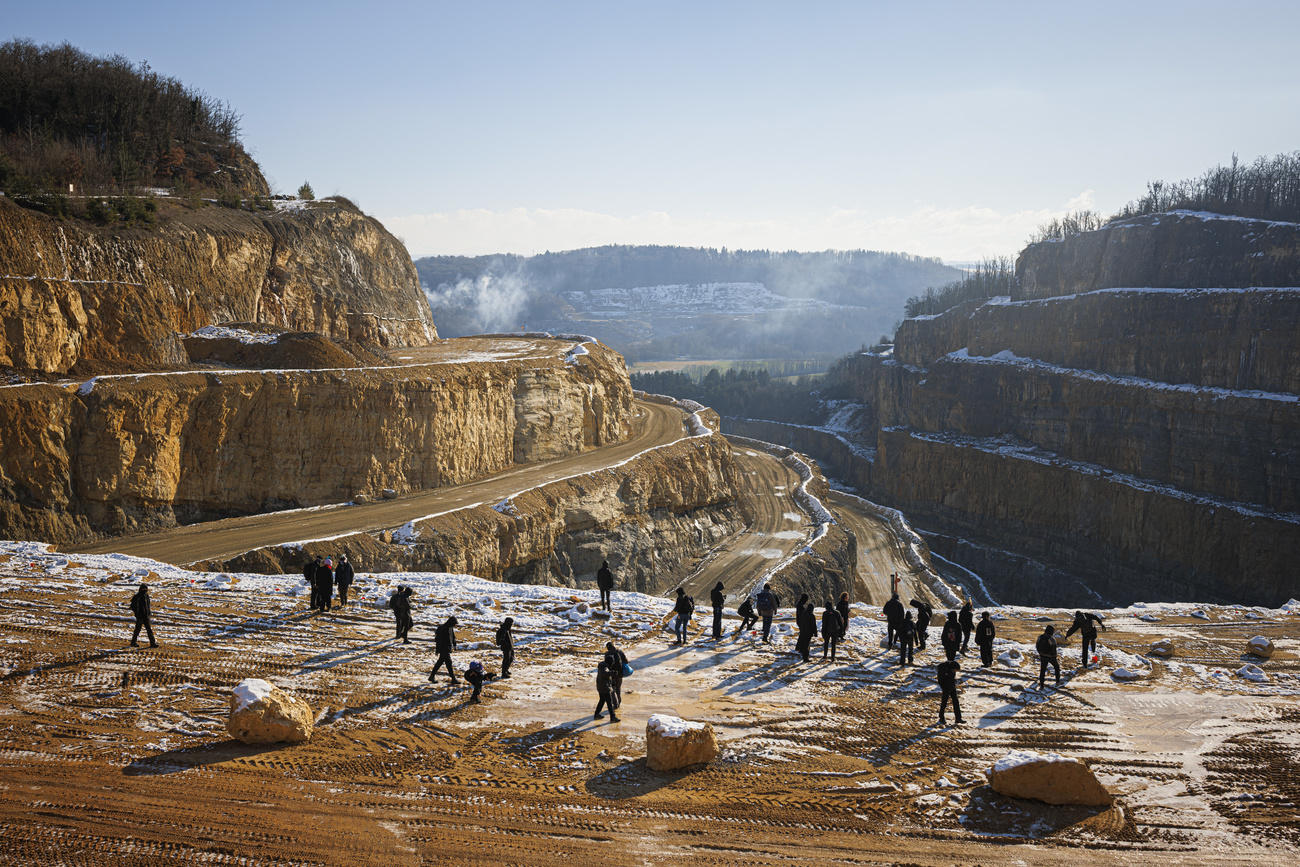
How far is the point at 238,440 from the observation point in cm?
2733

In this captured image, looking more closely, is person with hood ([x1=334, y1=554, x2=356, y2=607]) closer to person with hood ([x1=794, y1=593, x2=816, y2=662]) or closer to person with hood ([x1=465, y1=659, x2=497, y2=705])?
person with hood ([x1=465, y1=659, x2=497, y2=705])

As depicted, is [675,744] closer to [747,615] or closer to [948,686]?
[948,686]

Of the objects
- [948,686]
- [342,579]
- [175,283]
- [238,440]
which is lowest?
[948,686]

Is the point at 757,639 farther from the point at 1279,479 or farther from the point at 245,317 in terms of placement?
the point at 1279,479

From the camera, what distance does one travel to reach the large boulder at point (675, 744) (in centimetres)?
1195

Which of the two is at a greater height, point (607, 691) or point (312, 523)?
point (312, 523)

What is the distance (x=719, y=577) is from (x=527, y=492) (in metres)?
11.7

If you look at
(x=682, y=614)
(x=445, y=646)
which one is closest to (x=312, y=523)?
(x=445, y=646)

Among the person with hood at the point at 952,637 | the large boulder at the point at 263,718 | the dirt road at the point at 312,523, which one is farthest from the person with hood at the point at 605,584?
the dirt road at the point at 312,523

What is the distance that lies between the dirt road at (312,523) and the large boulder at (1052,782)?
20828 mm

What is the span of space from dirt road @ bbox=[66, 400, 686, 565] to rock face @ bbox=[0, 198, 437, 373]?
6.94 metres

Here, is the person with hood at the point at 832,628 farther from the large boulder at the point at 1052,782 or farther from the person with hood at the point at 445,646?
the person with hood at the point at 445,646

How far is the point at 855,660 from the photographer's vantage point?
58.9 feet

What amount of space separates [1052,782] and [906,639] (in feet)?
21.7
